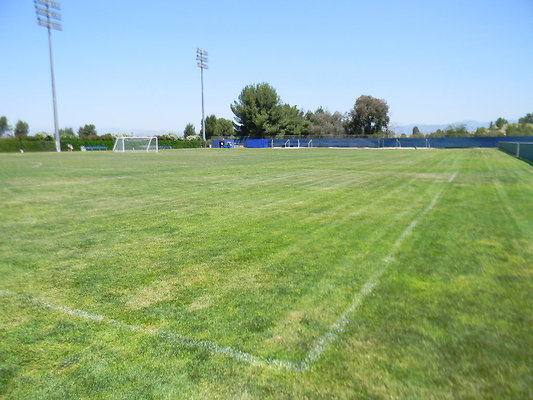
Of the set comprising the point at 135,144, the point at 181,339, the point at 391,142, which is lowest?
the point at 181,339

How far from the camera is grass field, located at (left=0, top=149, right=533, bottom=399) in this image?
2400 mm

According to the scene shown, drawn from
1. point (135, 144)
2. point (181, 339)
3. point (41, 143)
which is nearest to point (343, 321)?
point (181, 339)

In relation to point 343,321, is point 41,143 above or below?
above

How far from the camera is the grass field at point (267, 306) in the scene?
7.88ft

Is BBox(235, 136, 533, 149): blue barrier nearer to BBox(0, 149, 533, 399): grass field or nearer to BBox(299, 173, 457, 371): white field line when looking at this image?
BBox(0, 149, 533, 399): grass field

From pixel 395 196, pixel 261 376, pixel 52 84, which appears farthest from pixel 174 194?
pixel 52 84

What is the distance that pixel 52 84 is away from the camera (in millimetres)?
48344

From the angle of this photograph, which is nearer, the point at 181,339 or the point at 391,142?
the point at 181,339

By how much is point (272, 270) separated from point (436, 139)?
211 feet

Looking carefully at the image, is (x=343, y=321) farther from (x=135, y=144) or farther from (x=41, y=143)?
(x=41, y=143)

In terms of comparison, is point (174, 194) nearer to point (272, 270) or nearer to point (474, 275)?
point (272, 270)

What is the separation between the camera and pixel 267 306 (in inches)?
136

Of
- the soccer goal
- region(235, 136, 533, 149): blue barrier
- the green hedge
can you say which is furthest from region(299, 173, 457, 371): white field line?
region(235, 136, 533, 149): blue barrier

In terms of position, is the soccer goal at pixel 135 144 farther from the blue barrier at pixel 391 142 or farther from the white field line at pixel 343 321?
the white field line at pixel 343 321
